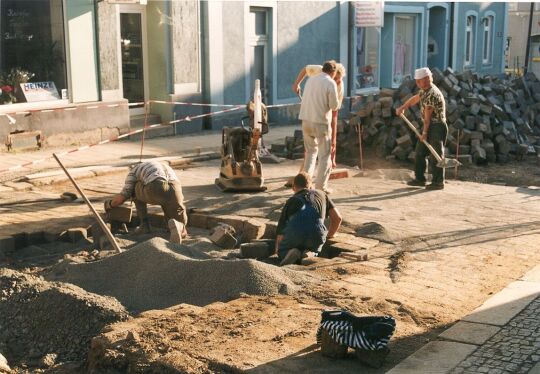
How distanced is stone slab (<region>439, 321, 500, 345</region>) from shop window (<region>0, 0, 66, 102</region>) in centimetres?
1186

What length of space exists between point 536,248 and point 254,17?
13.7 m

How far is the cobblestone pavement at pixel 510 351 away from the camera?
5.61m

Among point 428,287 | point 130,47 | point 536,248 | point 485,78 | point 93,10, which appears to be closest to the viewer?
point 428,287

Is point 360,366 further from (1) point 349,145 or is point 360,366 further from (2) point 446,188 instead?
(1) point 349,145

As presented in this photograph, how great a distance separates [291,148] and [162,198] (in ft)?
24.3

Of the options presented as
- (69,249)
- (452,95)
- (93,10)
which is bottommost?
(69,249)

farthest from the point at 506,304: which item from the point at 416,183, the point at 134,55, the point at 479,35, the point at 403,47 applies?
the point at 479,35

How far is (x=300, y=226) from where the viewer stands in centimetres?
848

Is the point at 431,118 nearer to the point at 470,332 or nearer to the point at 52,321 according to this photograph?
the point at 470,332

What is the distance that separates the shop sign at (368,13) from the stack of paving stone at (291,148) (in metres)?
9.04

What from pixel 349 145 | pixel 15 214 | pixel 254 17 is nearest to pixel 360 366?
pixel 15 214

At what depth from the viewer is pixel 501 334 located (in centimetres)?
628

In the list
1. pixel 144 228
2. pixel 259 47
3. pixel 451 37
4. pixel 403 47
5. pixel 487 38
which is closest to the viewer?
pixel 144 228

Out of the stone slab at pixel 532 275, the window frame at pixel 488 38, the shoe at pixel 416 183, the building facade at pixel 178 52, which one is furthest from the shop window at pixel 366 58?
the stone slab at pixel 532 275
